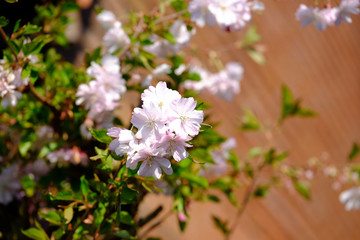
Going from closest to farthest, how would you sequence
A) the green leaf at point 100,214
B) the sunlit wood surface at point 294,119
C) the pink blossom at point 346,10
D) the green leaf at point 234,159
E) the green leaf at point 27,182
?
the green leaf at point 100,214, the pink blossom at point 346,10, the green leaf at point 27,182, the green leaf at point 234,159, the sunlit wood surface at point 294,119

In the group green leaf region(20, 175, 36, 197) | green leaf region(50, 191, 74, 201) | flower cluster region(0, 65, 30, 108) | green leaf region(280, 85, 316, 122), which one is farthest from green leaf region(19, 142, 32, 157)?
green leaf region(280, 85, 316, 122)

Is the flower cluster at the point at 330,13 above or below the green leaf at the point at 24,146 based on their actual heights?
above

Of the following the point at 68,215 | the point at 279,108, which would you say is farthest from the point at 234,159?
the point at 279,108

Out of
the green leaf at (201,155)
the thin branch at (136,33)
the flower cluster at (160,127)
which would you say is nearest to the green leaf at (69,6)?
the thin branch at (136,33)

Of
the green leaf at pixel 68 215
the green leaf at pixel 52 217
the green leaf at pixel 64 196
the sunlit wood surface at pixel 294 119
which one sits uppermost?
the green leaf at pixel 64 196

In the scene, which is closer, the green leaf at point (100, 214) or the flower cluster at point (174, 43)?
the green leaf at point (100, 214)

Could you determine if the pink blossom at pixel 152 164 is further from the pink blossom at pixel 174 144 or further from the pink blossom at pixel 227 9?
the pink blossom at pixel 227 9

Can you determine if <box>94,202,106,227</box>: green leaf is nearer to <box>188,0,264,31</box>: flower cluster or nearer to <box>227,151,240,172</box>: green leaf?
<box>188,0,264,31</box>: flower cluster
